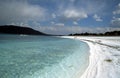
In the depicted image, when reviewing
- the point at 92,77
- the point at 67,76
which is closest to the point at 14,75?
the point at 67,76

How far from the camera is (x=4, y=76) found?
605 cm

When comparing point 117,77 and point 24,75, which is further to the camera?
point 24,75

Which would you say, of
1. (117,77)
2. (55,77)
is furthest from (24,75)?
(117,77)

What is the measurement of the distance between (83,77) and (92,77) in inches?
17.0

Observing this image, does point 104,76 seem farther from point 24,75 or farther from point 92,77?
point 24,75

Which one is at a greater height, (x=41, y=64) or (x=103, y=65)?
(x=103, y=65)

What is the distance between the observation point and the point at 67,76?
6117mm

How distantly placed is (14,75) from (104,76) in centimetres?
469

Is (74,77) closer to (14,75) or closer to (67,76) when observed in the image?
(67,76)

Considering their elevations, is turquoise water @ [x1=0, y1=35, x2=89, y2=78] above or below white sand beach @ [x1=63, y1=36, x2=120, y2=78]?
below

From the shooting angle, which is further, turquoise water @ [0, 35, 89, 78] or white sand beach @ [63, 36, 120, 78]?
turquoise water @ [0, 35, 89, 78]

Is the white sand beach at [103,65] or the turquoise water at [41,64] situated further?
the turquoise water at [41,64]

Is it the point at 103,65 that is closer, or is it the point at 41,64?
the point at 103,65

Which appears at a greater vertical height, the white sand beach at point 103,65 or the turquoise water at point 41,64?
the white sand beach at point 103,65
